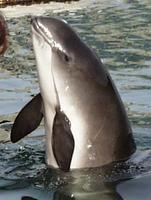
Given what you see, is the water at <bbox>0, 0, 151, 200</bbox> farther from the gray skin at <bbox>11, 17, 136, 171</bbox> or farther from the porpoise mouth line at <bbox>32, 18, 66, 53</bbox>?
the porpoise mouth line at <bbox>32, 18, 66, 53</bbox>

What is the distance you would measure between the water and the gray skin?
24cm

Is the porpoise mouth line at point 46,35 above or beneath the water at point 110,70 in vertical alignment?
above

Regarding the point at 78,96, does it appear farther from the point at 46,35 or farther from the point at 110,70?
the point at 110,70

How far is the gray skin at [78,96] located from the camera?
552 centimetres

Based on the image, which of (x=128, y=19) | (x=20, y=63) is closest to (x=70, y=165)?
(x=20, y=63)

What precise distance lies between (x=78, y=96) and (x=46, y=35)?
52 centimetres

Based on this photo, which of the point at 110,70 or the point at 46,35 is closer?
the point at 46,35

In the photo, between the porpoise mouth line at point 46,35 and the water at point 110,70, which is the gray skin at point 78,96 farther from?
the water at point 110,70

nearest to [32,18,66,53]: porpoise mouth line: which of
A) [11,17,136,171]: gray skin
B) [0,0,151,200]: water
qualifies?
[11,17,136,171]: gray skin

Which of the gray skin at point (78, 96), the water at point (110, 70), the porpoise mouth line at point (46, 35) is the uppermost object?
the porpoise mouth line at point (46, 35)

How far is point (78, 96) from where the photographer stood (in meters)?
5.54

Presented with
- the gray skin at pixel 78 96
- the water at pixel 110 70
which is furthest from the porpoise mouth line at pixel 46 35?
the water at pixel 110 70

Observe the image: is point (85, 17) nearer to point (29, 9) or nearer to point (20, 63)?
point (29, 9)

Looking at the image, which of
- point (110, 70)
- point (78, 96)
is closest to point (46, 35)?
point (78, 96)
